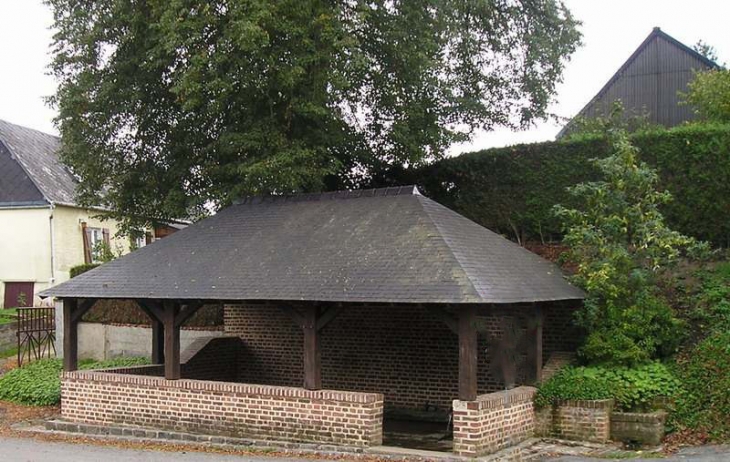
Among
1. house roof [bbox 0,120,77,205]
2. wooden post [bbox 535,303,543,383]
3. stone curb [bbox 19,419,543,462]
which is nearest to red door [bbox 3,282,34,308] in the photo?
house roof [bbox 0,120,77,205]

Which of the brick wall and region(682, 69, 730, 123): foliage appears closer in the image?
the brick wall

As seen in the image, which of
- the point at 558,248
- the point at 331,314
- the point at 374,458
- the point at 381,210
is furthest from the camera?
the point at 558,248

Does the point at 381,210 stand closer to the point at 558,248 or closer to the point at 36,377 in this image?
the point at 558,248

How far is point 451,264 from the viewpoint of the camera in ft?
38.4

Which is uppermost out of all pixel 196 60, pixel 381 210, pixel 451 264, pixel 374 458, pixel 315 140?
pixel 196 60

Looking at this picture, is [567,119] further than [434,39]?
Yes

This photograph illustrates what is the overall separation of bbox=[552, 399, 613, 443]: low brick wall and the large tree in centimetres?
735

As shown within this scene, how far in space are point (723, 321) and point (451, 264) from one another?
17.6 ft

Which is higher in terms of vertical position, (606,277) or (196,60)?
(196,60)

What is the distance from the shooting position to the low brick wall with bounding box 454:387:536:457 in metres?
11.2

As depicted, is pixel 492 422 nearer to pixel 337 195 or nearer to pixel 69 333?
pixel 337 195

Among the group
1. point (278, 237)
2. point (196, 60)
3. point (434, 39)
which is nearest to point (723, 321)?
point (278, 237)

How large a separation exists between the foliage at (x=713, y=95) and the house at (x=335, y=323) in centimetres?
767

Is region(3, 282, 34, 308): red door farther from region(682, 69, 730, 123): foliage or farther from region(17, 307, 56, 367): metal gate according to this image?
region(682, 69, 730, 123): foliage
